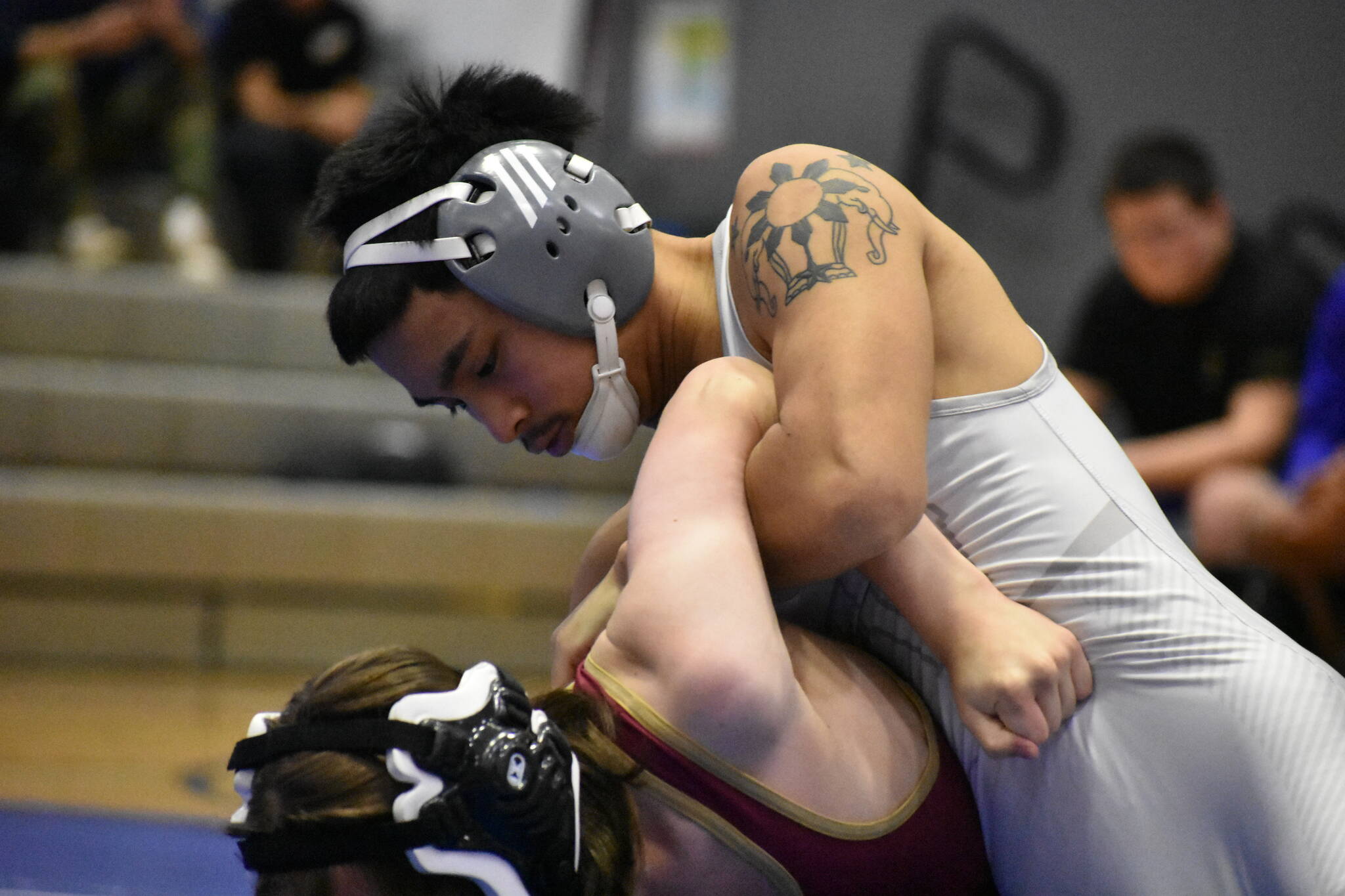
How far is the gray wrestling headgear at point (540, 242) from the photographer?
5.38ft

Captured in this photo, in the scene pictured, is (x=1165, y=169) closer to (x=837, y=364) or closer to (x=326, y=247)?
(x=326, y=247)

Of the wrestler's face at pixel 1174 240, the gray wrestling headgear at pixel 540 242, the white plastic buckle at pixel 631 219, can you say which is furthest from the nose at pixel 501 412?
the wrestler's face at pixel 1174 240

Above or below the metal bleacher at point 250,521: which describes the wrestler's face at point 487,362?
above

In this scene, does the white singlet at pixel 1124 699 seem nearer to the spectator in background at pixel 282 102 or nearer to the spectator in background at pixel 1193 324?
the spectator in background at pixel 1193 324

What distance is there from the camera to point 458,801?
1.14 metres

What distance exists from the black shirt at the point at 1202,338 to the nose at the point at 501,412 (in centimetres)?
284

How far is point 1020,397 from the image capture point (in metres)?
1.48

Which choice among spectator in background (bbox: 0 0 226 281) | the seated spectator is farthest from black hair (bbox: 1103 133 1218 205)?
spectator in background (bbox: 0 0 226 281)

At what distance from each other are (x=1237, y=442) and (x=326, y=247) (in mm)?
2839

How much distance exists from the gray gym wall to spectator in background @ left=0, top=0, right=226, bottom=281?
1.11 metres

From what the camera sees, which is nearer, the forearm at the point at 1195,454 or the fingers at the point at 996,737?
the fingers at the point at 996,737

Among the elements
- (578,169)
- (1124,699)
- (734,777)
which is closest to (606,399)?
(578,169)

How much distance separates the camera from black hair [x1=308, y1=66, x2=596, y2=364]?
5.53 ft

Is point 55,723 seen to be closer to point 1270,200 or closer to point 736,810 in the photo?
point 736,810
